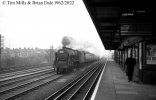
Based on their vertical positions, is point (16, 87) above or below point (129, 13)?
below

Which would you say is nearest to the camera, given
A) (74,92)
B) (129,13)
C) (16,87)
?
(129,13)

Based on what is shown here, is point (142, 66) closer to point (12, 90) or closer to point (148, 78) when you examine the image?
point (148, 78)

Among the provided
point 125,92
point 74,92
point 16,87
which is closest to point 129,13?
point 125,92

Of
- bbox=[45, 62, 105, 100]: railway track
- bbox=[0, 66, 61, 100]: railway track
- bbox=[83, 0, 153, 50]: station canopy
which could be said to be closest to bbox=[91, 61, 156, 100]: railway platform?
bbox=[45, 62, 105, 100]: railway track

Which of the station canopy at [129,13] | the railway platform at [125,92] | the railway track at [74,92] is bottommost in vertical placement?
the railway track at [74,92]

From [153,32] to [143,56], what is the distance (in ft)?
9.95

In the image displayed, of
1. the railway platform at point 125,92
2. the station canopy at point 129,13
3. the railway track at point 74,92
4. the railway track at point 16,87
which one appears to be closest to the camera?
the station canopy at point 129,13

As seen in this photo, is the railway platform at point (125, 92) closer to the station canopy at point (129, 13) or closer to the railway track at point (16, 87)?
the station canopy at point (129, 13)

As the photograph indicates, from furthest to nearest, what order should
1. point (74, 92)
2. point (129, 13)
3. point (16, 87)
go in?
point (16, 87) < point (74, 92) < point (129, 13)

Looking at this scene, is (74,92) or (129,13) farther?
(74,92)

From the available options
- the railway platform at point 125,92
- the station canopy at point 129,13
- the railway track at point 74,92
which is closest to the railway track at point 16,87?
the railway track at point 74,92

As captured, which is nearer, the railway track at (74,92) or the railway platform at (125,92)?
the railway platform at (125,92)

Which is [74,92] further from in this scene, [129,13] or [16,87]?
[129,13]

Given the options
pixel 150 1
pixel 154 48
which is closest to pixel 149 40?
pixel 154 48
